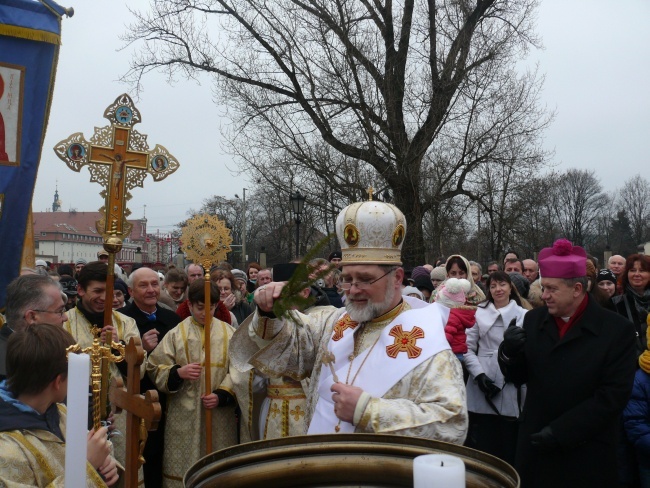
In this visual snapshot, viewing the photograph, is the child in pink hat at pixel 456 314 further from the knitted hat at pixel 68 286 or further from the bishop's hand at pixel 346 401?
the knitted hat at pixel 68 286

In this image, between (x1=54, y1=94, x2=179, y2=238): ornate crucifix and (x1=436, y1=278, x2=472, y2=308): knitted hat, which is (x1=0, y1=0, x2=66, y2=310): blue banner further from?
(x1=436, y1=278, x2=472, y2=308): knitted hat

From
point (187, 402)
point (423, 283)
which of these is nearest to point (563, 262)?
point (187, 402)

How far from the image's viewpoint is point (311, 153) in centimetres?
1714

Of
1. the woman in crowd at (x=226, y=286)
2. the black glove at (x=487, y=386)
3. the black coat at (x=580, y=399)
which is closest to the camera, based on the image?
the black coat at (x=580, y=399)

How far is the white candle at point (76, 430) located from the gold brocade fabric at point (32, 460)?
95 cm

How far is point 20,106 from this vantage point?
3.81m

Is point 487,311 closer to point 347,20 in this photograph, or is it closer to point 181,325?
point 181,325

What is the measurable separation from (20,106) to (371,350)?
101 inches

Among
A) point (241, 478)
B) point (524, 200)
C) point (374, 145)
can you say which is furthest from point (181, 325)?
point (524, 200)

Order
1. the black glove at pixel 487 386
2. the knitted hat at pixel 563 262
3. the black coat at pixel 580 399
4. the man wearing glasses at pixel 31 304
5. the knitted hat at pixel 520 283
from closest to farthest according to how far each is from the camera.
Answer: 1. the man wearing glasses at pixel 31 304
2. the black coat at pixel 580 399
3. the knitted hat at pixel 563 262
4. the black glove at pixel 487 386
5. the knitted hat at pixel 520 283

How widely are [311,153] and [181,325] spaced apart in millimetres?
12328

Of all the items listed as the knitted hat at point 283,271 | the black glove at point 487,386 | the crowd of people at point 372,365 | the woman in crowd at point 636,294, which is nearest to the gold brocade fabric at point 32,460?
the crowd of people at point 372,365

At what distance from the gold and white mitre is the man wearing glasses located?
1.57 metres

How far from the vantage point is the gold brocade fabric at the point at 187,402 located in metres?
4.99
